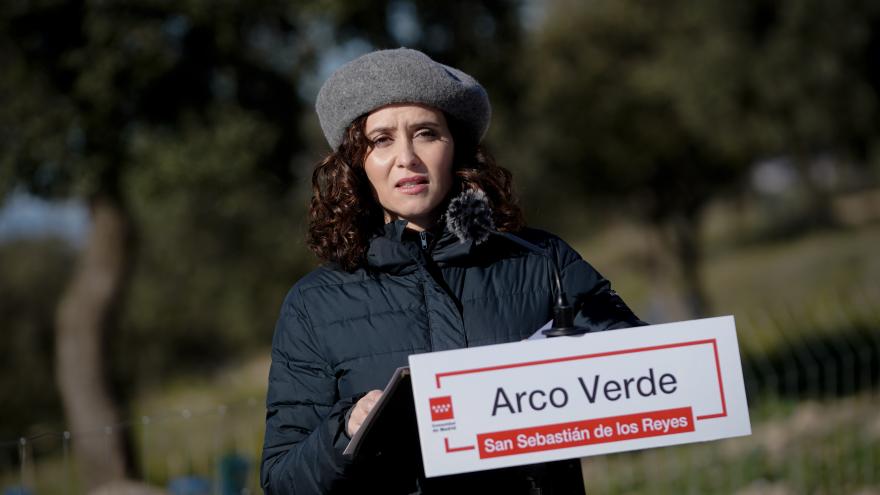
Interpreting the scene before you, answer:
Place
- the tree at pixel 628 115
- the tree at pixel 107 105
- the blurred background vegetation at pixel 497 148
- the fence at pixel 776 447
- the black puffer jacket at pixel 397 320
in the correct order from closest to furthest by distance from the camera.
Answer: the black puffer jacket at pixel 397 320, the fence at pixel 776 447, the blurred background vegetation at pixel 497 148, the tree at pixel 107 105, the tree at pixel 628 115

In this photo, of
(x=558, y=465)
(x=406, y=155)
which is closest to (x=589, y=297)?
(x=558, y=465)

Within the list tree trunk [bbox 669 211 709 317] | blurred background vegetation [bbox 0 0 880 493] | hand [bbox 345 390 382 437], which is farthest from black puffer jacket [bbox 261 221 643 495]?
tree trunk [bbox 669 211 709 317]

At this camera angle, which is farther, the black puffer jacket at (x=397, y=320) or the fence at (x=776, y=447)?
the fence at (x=776, y=447)

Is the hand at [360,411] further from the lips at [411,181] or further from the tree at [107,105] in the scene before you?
the tree at [107,105]

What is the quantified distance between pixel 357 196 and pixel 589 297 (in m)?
0.52

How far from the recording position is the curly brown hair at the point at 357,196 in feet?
7.10

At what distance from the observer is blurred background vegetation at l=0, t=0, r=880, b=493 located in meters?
8.46

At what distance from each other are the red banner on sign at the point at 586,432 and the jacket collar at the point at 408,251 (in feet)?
1.37

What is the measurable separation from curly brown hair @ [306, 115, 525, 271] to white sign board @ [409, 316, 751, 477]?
438 millimetres

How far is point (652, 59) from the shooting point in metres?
15.2

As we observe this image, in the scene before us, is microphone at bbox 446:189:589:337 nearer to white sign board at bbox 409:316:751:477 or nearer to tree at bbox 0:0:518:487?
white sign board at bbox 409:316:751:477

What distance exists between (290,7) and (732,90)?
580 centimetres

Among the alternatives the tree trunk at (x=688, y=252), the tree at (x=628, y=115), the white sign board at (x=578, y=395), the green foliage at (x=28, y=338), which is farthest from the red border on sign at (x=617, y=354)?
the green foliage at (x=28, y=338)

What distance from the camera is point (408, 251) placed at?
81.8 inches
